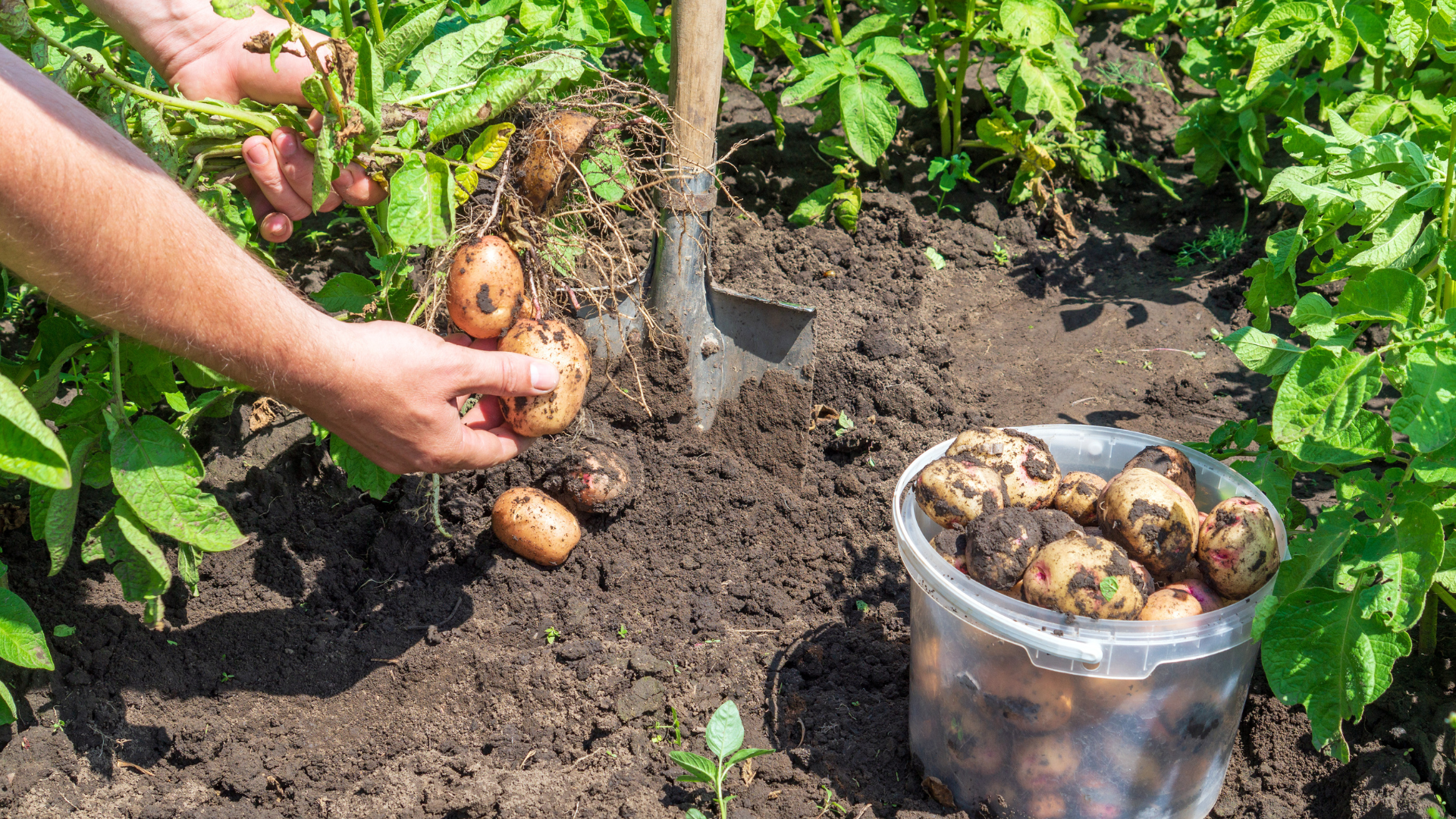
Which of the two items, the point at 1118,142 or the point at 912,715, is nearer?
the point at 912,715

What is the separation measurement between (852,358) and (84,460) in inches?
84.7

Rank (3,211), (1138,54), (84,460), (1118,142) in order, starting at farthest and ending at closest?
1. (1138,54)
2. (1118,142)
3. (84,460)
4. (3,211)

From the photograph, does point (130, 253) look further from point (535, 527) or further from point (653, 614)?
point (653, 614)

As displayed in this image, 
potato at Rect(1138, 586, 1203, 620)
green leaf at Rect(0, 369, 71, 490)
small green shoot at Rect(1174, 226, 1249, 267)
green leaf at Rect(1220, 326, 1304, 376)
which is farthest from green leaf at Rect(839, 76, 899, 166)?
green leaf at Rect(0, 369, 71, 490)

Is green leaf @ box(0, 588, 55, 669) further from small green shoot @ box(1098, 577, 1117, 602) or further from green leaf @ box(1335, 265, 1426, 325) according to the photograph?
green leaf @ box(1335, 265, 1426, 325)

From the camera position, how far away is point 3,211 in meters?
1.33

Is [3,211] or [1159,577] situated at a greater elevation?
[3,211]

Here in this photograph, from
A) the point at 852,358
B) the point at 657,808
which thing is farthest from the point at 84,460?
the point at 852,358

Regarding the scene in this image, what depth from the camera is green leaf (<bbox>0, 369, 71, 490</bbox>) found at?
3.66 ft

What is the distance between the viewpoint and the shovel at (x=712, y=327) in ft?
9.43

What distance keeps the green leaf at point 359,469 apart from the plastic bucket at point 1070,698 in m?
1.19

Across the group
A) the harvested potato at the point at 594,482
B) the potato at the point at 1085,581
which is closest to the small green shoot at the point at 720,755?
the potato at the point at 1085,581

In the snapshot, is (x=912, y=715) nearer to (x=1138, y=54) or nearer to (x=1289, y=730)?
(x=1289, y=730)

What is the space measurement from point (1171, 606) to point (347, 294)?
186cm
